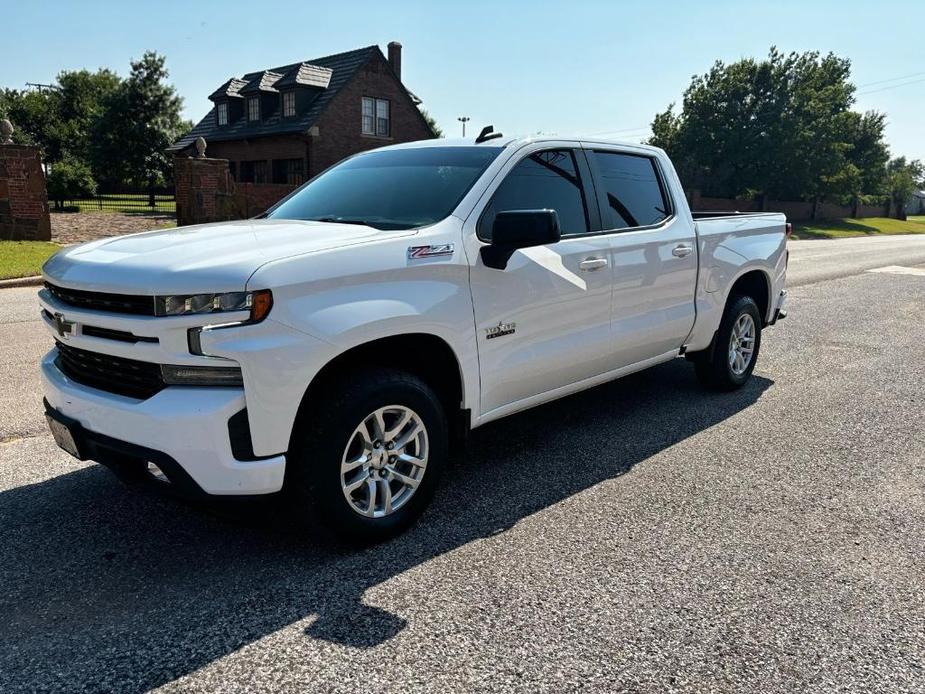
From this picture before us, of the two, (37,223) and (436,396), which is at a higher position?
(37,223)

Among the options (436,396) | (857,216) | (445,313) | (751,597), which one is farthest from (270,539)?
(857,216)

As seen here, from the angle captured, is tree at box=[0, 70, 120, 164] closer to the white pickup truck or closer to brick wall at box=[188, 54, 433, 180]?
brick wall at box=[188, 54, 433, 180]

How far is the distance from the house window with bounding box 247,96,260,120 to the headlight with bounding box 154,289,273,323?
35262 mm

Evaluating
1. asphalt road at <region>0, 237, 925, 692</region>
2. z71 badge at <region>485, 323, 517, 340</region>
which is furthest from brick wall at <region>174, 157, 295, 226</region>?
z71 badge at <region>485, 323, 517, 340</region>

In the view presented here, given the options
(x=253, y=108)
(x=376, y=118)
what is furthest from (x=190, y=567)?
(x=253, y=108)

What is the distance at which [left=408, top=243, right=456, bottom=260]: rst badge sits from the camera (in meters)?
3.41

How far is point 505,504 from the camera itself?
12.9 feet

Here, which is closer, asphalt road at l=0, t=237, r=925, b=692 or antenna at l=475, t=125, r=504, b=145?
asphalt road at l=0, t=237, r=925, b=692

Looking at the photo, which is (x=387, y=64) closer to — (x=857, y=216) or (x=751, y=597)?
(x=751, y=597)

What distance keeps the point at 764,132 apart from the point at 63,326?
4793 centimetres

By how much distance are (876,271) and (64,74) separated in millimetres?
72648

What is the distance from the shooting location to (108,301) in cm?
304

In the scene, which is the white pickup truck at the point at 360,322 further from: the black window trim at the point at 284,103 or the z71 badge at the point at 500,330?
the black window trim at the point at 284,103

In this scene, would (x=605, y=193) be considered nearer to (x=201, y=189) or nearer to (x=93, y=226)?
(x=201, y=189)
